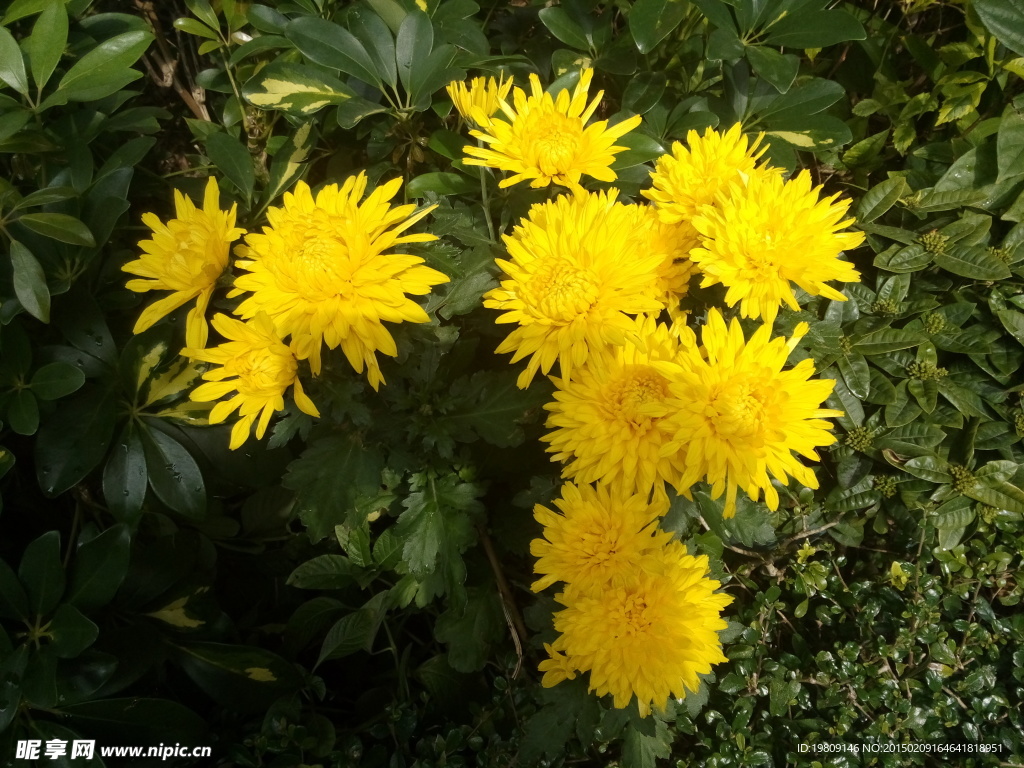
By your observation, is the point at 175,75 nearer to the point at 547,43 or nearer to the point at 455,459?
the point at 547,43

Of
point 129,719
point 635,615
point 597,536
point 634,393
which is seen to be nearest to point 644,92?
point 634,393

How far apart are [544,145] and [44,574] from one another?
1220 millimetres

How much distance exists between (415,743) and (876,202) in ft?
5.42

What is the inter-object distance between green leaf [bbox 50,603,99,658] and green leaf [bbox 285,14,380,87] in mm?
1128

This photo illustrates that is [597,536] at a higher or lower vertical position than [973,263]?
lower

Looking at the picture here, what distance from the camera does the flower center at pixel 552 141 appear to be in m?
1.07

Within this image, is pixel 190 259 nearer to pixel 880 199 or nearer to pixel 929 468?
pixel 880 199

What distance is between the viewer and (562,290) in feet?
3.30

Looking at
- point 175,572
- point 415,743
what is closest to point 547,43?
point 175,572

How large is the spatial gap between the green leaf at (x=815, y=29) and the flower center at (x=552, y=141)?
0.52 metres

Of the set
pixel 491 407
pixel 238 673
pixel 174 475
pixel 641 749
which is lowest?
pixel 238 673

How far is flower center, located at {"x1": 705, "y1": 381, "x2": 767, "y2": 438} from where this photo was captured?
0.95 meters

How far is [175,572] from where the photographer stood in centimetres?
144

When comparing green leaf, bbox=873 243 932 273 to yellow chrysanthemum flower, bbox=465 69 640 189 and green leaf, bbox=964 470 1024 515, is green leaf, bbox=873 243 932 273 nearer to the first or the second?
green leaf, bbox=964 470 1024 515
